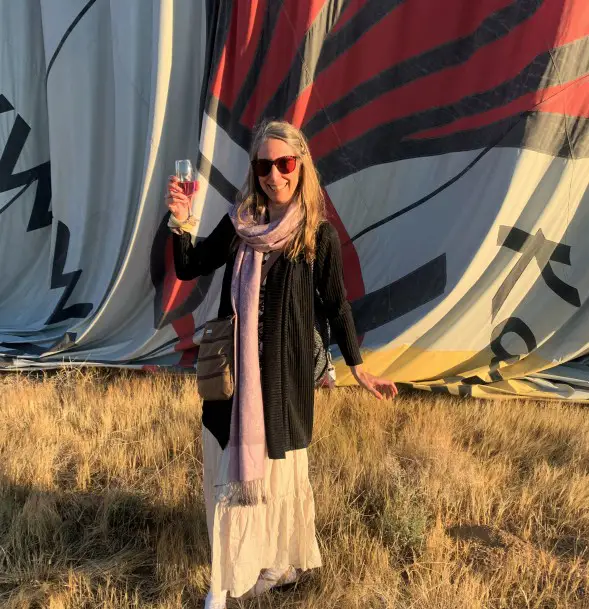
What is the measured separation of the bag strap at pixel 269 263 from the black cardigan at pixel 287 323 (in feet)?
A: 0.04

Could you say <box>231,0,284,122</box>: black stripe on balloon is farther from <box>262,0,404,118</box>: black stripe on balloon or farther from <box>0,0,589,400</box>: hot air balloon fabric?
<box>262,0,404,118</box>: black stripe on balloon

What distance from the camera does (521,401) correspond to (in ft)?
11.1

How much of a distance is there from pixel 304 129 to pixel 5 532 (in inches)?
109

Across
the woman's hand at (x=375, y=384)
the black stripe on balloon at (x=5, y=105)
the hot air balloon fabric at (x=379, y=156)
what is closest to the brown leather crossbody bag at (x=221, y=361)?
the woman's hand at (x=375, y=384)

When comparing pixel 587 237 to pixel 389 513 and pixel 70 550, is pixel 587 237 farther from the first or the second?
pixel 70 550

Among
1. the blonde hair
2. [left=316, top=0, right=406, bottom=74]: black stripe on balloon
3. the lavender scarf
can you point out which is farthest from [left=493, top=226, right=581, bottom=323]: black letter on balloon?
the lavender scarf

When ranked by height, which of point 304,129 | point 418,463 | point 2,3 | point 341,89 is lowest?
point 418,463

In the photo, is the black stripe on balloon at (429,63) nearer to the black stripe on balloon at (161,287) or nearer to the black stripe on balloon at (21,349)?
the black stripe on balloon at (161,287)

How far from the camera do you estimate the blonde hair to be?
1.48 meters

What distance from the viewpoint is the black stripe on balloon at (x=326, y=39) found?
319cm

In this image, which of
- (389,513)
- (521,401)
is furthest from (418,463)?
(521,401)

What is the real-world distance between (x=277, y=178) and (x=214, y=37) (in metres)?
2.39

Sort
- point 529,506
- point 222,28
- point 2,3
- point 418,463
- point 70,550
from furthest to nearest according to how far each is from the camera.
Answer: point 2,3
point 222,28
point 418,463
point 529,506
point 70,550

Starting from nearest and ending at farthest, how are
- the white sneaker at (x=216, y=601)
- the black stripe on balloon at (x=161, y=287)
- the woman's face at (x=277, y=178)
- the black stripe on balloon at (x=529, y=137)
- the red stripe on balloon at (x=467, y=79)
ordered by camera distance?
1. the woman's face at (x=277, y=178)
2. the white sneaker at (x=216, y=601)
3. the red stripe on balloon at (x=467, y=79)
4. the black stripe on balloon at (x=529, y=137)
5. the black stripe on balloon at (x=161, y=287)
